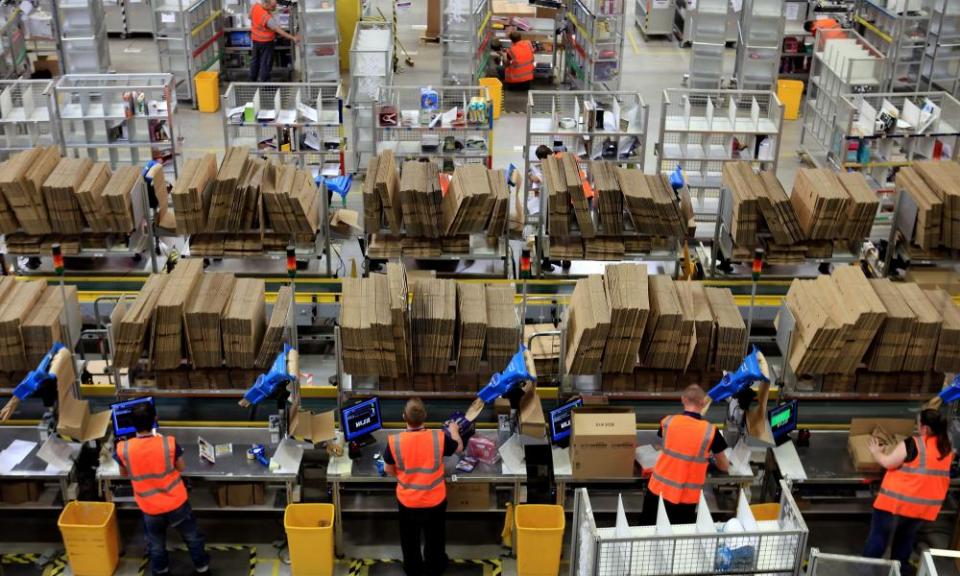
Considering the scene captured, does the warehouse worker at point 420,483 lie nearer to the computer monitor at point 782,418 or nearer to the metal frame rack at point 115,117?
the computer monitor at point 782,418

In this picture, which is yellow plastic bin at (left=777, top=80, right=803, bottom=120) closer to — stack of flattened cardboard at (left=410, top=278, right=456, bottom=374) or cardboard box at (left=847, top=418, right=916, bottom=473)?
cardboard box at (left=847, top=418, right=916, bottom=473)

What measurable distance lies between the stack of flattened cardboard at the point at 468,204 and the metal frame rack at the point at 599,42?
720 cm

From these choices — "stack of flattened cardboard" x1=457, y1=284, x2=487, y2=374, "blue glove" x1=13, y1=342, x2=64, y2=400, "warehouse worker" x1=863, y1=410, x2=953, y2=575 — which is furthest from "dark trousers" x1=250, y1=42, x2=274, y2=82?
"warehouse worker" x1=863, y1=410, x2=953, y2=575

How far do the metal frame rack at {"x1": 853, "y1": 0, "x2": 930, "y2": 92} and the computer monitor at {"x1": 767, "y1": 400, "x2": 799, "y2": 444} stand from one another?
37.6 feet

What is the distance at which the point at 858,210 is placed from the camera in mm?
11922

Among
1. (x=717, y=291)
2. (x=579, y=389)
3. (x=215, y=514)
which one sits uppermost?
(x=717, y=291)

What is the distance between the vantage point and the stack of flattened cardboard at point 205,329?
9.46 metres

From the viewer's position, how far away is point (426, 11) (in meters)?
25.0

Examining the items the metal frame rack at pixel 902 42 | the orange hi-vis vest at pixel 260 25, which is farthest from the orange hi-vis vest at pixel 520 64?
the metal frame rack at pixel 902 42

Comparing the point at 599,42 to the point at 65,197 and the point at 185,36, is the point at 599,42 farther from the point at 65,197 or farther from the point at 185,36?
the point at 65,197

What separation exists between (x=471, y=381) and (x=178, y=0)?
40.3 feet

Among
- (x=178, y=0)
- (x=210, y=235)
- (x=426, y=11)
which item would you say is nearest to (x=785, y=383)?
(x=210, y=235)

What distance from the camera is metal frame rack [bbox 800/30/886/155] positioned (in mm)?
15703

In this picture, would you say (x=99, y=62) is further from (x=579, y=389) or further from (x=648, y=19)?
(x=579, y=389)
